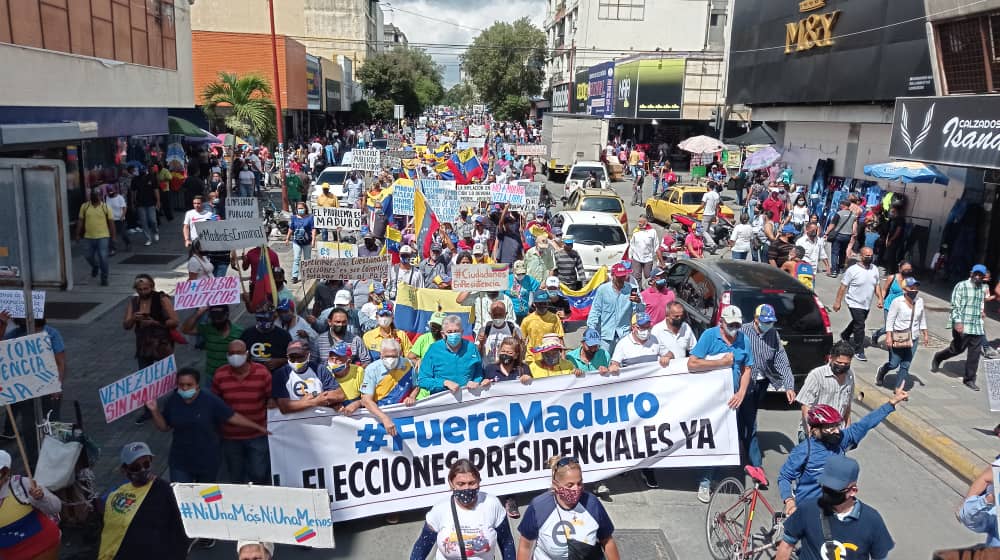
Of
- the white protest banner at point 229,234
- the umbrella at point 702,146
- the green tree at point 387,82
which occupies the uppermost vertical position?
the green tree at point 387,82

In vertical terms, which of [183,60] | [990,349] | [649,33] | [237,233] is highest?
[649,33]

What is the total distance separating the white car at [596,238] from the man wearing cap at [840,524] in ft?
36.7

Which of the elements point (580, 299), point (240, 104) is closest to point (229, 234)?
point (580, 299)

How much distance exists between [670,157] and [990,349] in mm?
34025

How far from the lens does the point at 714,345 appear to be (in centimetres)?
723

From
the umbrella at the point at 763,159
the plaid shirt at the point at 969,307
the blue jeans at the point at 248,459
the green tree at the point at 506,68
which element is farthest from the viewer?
the green tree at the point at 506,68

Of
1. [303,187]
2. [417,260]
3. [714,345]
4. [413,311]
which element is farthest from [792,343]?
[303,187]

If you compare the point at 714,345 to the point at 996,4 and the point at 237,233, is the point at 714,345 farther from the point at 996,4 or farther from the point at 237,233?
the point at 996,4

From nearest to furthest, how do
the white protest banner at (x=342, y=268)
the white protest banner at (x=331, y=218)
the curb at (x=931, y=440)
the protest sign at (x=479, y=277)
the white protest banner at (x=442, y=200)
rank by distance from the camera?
the curb at (x=931, y=440), the white protest banner at (x=342, y=268), the protest sign at (x=479, y=277), the white protest banner at (x=331, y=218), the white protest banner at (x=442, y=200)

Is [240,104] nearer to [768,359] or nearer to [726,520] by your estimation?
[768,359]

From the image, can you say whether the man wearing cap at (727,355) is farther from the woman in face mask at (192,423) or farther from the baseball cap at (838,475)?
the woman in face mask at (192,423)

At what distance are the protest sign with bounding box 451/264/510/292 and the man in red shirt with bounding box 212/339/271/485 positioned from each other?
393 cm

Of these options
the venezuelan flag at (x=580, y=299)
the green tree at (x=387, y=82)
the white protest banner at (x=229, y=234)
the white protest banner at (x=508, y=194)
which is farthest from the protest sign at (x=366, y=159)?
the green tree at (x=387, y=82)

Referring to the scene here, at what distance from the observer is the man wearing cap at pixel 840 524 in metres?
4.19
